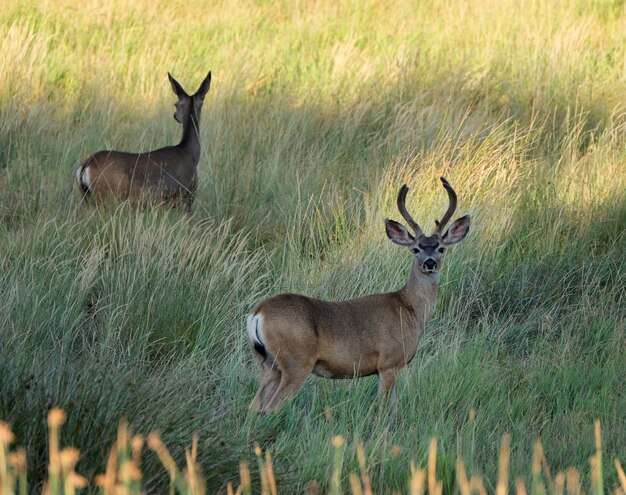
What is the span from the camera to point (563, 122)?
10.5 meters

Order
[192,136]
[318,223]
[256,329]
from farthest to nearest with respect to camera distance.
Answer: [192,136], [318,223], [256,329]

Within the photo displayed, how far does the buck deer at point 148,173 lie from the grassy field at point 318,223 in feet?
0.62

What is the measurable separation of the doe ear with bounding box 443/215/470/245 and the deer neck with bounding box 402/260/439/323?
0.24 metres

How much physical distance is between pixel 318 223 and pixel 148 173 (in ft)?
4.60

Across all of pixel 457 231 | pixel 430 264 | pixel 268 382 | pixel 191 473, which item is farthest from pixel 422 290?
pixel 191 473

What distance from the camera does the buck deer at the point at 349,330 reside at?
592cm

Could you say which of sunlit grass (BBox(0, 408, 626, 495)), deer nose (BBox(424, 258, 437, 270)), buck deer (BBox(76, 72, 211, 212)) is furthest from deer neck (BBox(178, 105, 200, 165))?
sunlit grass (BBox(0, 408, 626, 495))

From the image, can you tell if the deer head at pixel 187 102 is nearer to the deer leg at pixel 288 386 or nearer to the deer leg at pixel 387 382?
the deer leg at pixel 387 382

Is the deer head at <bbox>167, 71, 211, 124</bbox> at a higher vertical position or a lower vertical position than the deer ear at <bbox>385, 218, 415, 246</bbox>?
higher

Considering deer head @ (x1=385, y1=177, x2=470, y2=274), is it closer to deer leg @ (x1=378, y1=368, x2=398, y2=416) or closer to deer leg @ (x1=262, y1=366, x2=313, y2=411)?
deer leg @ (x1=378, y1=368, x2=398, y2=416)

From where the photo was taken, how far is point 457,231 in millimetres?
7098

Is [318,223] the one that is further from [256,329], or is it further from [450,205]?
[256,329]

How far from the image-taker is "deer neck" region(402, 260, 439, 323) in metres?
6.78

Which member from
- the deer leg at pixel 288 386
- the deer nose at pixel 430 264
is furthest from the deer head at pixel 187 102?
the deer leg at pixel 288 386
